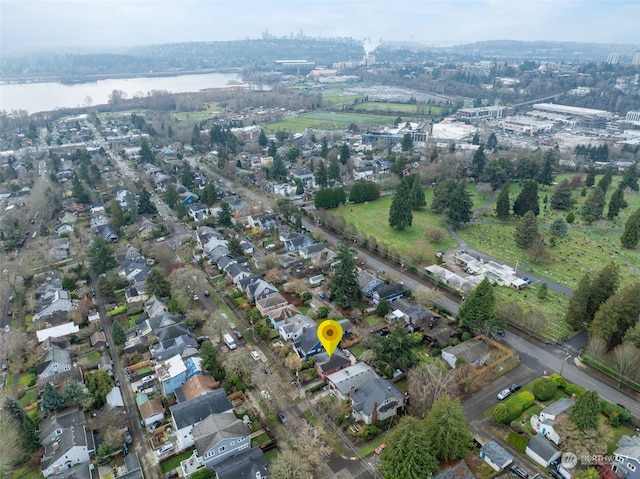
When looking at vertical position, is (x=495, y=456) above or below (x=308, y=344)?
below

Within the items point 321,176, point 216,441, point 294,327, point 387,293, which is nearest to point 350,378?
point 294,327

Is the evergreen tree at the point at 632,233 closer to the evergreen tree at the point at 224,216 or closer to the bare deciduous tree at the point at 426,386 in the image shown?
the bare deciduous tree at the point at 426,386

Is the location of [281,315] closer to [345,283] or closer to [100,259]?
[345,283]

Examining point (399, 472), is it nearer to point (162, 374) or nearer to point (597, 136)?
point (162, 374)

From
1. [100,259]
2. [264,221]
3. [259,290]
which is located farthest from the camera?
[264,221]

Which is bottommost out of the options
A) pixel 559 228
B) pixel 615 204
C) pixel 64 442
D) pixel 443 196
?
pixel 64 442

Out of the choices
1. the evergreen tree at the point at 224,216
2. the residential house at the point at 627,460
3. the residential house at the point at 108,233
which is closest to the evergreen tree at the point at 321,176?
the evergreen tree at the point at 224,216

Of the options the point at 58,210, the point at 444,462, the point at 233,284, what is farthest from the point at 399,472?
the point at 58,210

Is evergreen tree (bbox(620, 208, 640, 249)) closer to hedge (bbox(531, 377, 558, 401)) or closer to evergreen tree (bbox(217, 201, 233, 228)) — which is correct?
hedge (bbox(531, 377, 558, 401))
